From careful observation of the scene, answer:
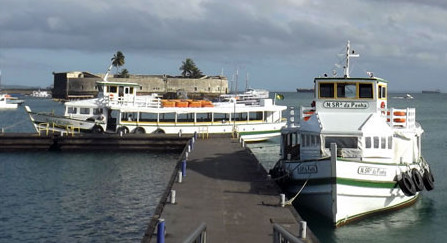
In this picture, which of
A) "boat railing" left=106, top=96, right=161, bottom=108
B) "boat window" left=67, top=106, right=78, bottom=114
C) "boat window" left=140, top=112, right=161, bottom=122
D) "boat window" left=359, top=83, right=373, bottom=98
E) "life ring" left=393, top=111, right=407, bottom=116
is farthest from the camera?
"boat window" left=140, top=112, right=161, bottom=122

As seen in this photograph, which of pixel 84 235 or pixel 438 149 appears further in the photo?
pixel 438 149

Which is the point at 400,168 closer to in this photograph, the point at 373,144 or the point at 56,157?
the point at 373,144

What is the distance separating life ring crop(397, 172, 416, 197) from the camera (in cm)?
2269

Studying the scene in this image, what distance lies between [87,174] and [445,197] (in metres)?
22.8

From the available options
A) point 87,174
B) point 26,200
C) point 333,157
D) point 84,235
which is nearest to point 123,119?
point 87,174

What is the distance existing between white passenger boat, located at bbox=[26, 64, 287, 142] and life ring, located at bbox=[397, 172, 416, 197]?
83.2 ft

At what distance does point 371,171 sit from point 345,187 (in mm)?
1557

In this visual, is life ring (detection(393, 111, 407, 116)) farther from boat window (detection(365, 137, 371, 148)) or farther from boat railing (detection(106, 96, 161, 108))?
boat railing (detection(106, 96, 161, 108))

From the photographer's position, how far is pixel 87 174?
35.4m

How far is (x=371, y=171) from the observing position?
2170 centimetres

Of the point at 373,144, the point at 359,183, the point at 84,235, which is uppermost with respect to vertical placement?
the point at 373,144

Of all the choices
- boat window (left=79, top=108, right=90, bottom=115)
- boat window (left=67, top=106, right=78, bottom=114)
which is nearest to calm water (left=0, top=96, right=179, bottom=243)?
boat window (left=79, top=108, right=90, bottom=115)

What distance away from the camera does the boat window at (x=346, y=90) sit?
2472cm

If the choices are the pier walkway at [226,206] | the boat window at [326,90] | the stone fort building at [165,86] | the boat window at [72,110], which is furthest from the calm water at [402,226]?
the stone fort building at [165,86]
